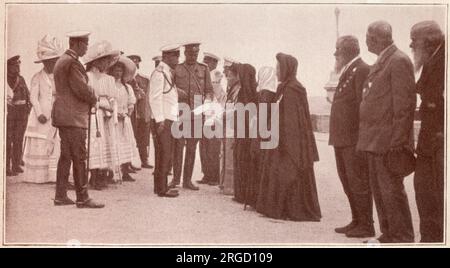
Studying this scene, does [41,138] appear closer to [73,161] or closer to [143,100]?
[73,161]

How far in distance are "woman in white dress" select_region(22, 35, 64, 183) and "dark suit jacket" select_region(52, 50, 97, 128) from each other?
25 centimetres

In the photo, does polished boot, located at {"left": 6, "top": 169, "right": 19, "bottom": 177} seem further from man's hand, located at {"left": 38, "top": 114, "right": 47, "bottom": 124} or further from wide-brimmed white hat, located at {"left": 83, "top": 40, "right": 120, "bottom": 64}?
wide-brimmed white hat, located at {"left": 83, "top": 40, "right": 120, "bottom": 64}

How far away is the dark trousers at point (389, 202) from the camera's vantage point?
695cm

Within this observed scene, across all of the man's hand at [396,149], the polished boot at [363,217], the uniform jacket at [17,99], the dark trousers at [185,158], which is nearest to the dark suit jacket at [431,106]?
the man's hand at [396,149]

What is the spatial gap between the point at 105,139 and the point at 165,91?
892 mm

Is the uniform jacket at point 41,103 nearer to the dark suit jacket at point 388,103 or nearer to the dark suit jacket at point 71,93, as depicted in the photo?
the dark suit jacket at point 71,93

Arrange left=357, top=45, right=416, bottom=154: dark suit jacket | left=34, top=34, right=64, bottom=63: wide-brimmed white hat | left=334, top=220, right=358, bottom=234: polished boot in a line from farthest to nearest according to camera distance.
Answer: left=34, top=34, right=64, bottom=63: wide-brimmed white hat, left=334, top=220, right=358, bottom=234: polished boot, left=357, top=45, right=416, bottom=154: dark suit jacket

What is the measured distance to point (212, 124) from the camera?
779 cm

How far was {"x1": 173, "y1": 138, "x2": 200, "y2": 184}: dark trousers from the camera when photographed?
→ 7770 millimetres

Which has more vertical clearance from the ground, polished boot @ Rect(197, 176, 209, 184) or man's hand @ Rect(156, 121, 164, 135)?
man's hand @ Rect(156, 121, 164, 135)

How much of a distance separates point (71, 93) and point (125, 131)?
0.84 meters

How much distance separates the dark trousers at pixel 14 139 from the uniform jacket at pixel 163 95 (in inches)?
58.2

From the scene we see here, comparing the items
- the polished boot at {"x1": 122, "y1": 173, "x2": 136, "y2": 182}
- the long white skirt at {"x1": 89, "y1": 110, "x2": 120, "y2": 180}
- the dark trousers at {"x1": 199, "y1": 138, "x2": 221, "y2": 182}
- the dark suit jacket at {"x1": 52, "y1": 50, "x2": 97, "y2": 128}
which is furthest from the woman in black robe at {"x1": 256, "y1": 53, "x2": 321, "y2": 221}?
the dark suit jacket at {"x1": 52, "y1": 50, "x2": 97, "y2": 128}

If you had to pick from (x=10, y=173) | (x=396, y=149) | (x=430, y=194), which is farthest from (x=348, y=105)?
(x=10, y=173)
